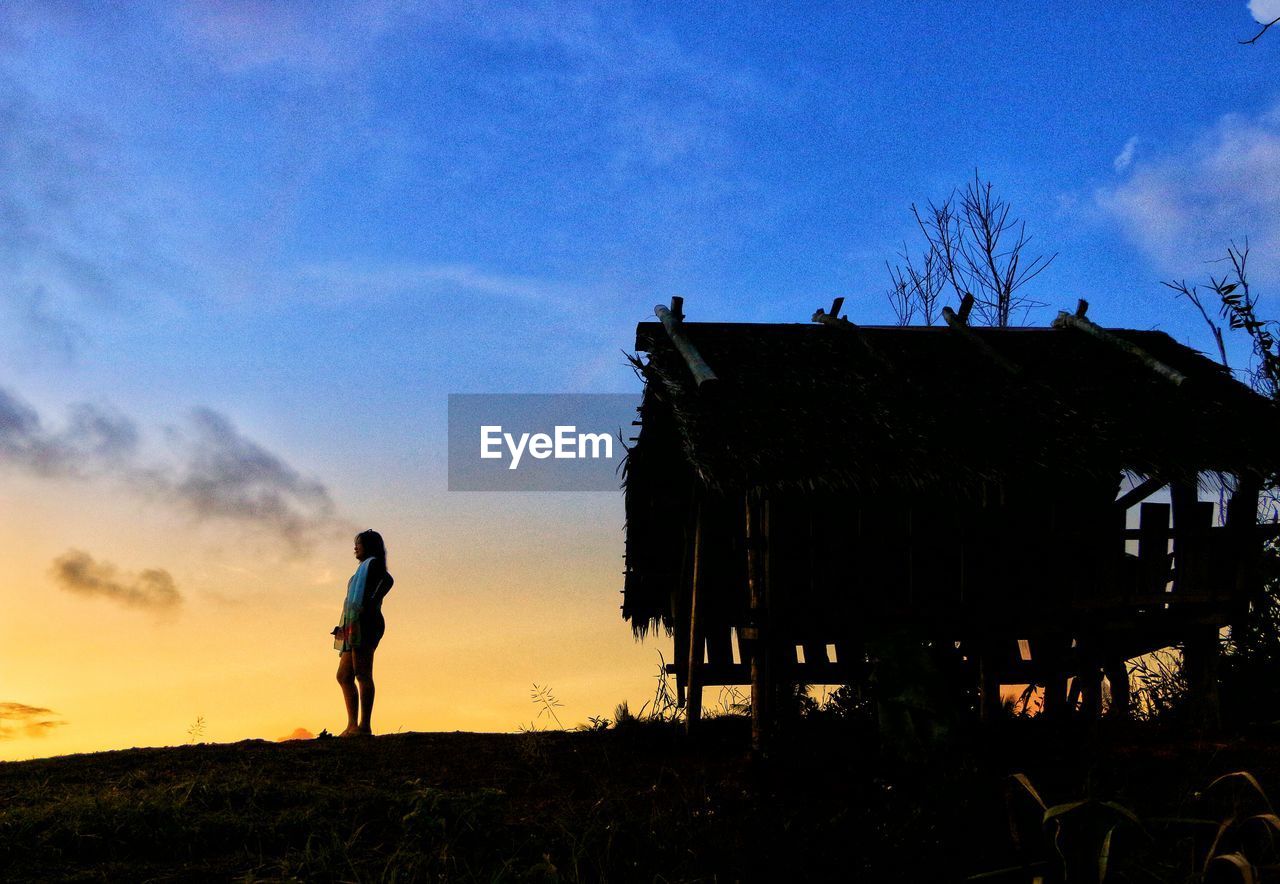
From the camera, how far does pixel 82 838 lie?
21.7 feet

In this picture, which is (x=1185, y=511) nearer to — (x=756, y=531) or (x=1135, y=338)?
(x=1135, y=338)

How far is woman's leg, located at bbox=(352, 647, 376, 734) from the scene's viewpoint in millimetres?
10883

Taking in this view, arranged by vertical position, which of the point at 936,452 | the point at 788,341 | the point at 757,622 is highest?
the point at 788,341

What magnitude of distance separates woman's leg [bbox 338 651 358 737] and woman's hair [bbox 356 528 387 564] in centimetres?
110

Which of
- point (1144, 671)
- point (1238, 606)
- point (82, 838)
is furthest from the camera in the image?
point (1144, 671)

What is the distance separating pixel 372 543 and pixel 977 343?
744 cm

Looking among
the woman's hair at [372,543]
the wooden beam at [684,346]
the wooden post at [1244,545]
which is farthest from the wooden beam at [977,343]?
the woman's hair at [372,543]

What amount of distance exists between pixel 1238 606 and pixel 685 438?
6257mm

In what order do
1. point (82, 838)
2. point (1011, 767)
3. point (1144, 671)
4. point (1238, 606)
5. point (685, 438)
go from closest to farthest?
point (82, 838), point (1011, 767), point (685, 438), point (1238, 606), point (1144, 671)

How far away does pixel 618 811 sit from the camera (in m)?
7.27

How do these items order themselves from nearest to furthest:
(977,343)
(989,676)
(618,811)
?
(618,811), (989,676), (977,343)

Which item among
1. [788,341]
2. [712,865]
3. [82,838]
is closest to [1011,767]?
[712,865]

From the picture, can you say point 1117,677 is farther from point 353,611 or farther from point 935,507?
point 353,611

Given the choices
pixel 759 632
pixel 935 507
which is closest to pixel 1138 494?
pixel 935 507
